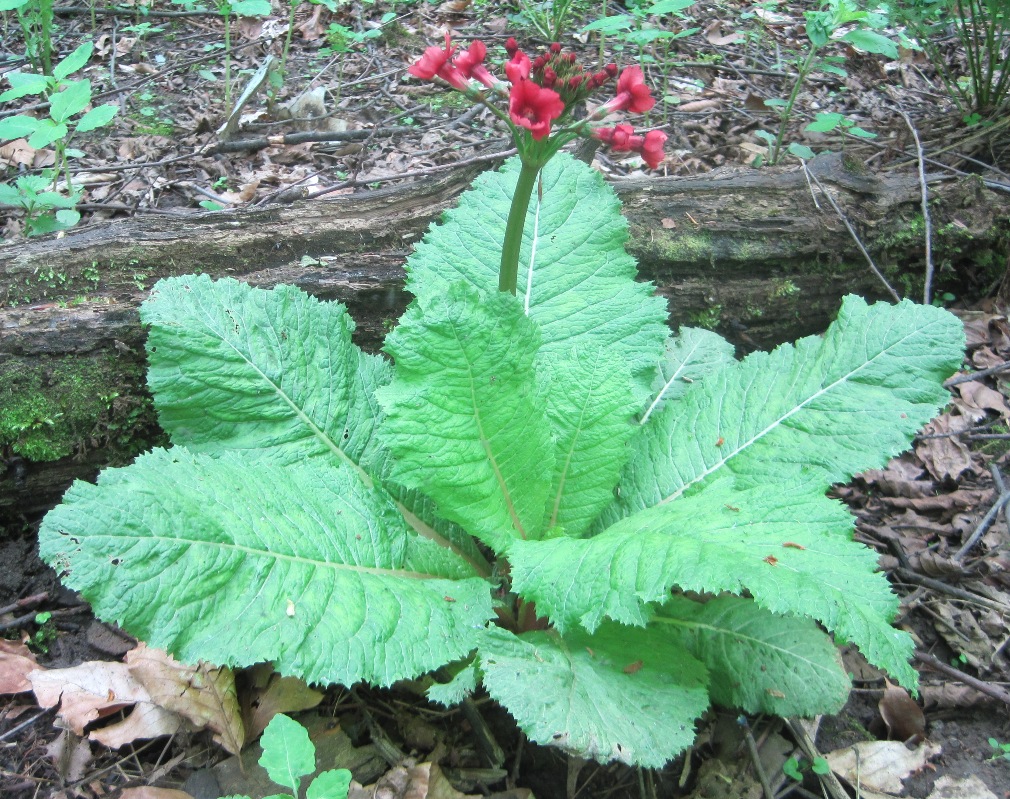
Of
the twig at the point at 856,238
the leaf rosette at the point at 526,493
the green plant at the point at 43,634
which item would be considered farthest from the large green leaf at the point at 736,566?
the twig at the point at 856,238

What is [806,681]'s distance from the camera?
74.9 inches

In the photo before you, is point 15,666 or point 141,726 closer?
point 141,726

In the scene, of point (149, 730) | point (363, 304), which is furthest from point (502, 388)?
point (149, 730)

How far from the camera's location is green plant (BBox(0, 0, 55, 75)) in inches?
177

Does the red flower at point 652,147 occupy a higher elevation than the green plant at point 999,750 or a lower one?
higher

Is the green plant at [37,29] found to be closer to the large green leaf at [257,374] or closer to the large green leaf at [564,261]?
the large green leaf at [257,374]

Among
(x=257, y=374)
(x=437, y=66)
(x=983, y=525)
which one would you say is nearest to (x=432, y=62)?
(x=437, y=66)

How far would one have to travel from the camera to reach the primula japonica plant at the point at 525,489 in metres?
1.63

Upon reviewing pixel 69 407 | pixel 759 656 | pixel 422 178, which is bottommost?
pixel 759 656

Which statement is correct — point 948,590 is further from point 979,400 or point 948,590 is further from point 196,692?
point 196,692

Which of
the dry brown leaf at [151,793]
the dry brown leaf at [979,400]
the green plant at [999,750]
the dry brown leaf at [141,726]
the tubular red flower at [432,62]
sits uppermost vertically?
the tubular red flower at [432,62]

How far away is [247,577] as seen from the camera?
1.71 metres

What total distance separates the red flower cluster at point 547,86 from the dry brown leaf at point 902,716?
162 cm

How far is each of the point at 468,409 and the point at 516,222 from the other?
1.65ft
